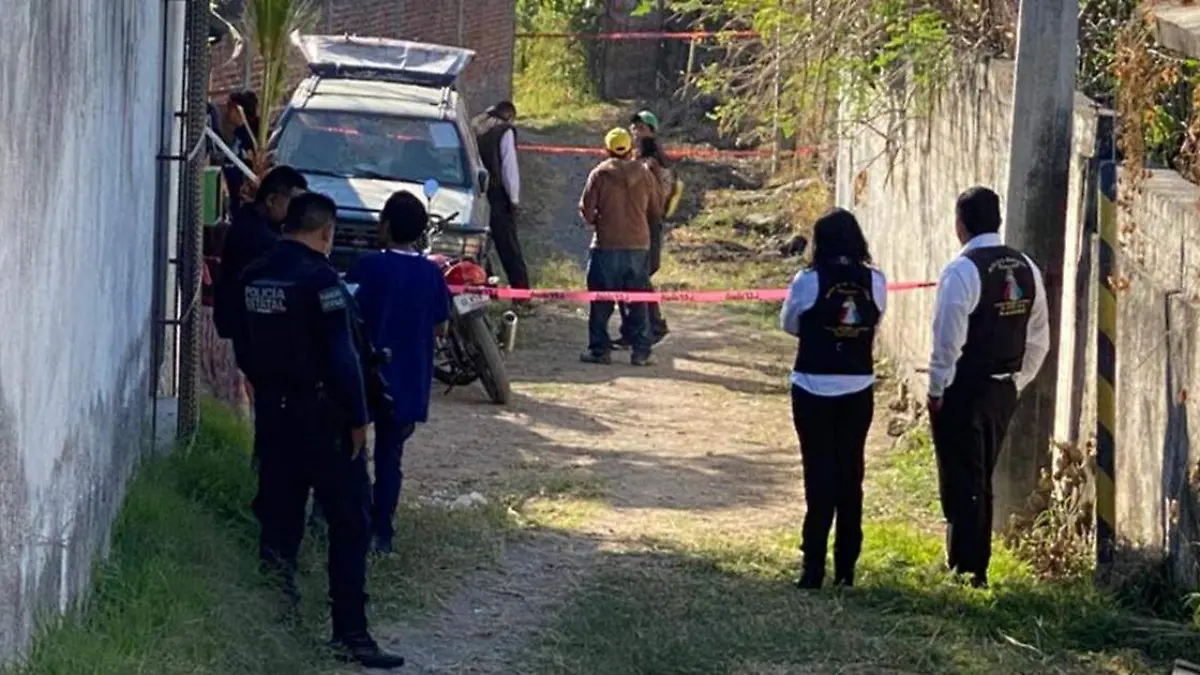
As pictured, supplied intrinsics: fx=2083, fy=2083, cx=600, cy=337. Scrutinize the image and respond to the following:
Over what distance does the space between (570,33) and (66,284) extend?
96.1 ft

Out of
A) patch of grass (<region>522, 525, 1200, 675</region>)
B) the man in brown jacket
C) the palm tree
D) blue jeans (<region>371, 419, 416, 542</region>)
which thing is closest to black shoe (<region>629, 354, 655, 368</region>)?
the man in brown jacket


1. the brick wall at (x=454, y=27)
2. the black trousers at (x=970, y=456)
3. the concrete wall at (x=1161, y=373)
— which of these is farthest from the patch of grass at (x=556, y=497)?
the brick wall at (x=454, y=27)

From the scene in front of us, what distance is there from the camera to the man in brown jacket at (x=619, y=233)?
15.9m

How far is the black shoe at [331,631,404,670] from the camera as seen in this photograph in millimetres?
7719

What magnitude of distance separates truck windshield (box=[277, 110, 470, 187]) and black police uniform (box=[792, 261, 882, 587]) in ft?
24.4

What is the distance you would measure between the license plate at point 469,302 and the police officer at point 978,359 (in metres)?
4.97

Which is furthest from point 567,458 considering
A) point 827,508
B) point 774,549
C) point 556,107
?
point 556,107

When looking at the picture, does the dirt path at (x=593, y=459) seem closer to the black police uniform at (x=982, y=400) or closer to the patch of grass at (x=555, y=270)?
the patch of grass at (x=555, y=270)

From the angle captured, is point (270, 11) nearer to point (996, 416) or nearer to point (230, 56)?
point (230, 56)

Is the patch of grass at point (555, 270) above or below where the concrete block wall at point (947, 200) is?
below

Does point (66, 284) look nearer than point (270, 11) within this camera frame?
Yes

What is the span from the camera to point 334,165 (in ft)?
52.0

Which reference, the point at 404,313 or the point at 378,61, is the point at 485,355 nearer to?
the point at 378,61

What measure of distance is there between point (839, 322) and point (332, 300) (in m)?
2.43
